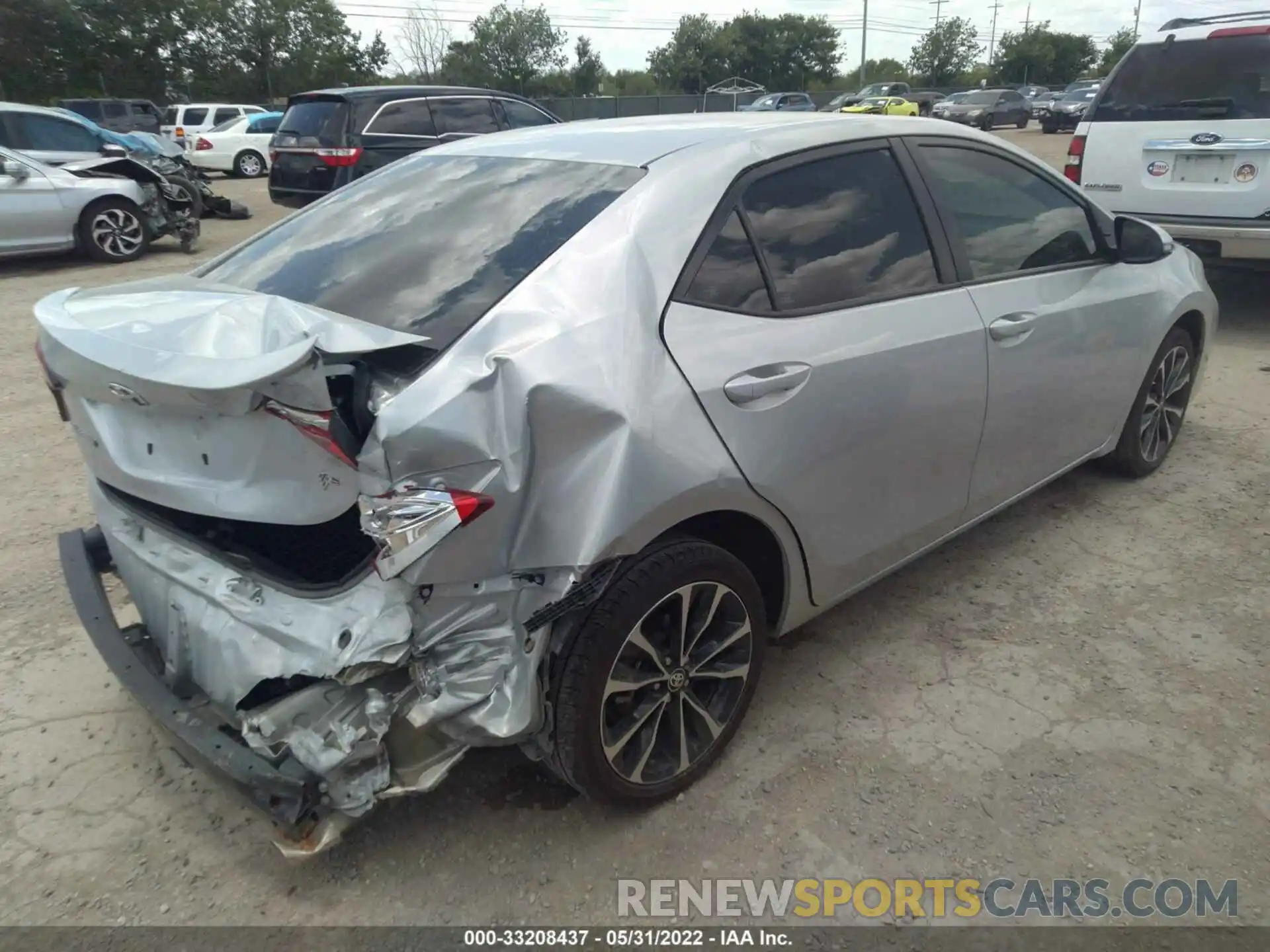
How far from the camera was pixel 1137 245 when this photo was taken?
378 centimetres

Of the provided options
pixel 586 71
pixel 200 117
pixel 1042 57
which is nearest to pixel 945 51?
pixel 1042 57

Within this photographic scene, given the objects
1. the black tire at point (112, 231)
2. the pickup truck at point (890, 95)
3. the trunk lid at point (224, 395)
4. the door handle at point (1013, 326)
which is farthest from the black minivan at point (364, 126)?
the pickup truck at point (890, 95)

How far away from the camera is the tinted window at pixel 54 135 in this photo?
11.2 m

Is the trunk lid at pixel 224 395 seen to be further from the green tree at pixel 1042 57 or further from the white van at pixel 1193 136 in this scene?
the green tree at pixel 1042 57

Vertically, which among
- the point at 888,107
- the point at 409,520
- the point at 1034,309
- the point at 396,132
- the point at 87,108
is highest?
the point at 87,108

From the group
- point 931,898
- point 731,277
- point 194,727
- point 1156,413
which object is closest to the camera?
point 194,727

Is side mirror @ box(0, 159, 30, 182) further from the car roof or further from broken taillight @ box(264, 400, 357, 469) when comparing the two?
broken taillight @ box(264, 400, 357, 469)

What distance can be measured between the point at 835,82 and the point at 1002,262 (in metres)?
75.7

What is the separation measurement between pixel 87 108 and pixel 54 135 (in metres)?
13.0

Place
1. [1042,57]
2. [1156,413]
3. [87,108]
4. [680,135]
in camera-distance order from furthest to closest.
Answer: [1042,57] < [87,108] < [1156,413] < [680,135]

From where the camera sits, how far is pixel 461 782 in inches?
103

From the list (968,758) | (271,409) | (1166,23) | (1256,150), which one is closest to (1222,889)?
(968,758)

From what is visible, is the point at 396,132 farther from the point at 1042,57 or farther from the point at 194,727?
the point at 1042,57

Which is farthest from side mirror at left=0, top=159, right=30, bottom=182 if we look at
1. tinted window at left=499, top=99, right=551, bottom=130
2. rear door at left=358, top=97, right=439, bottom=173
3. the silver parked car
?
the silver parked car
